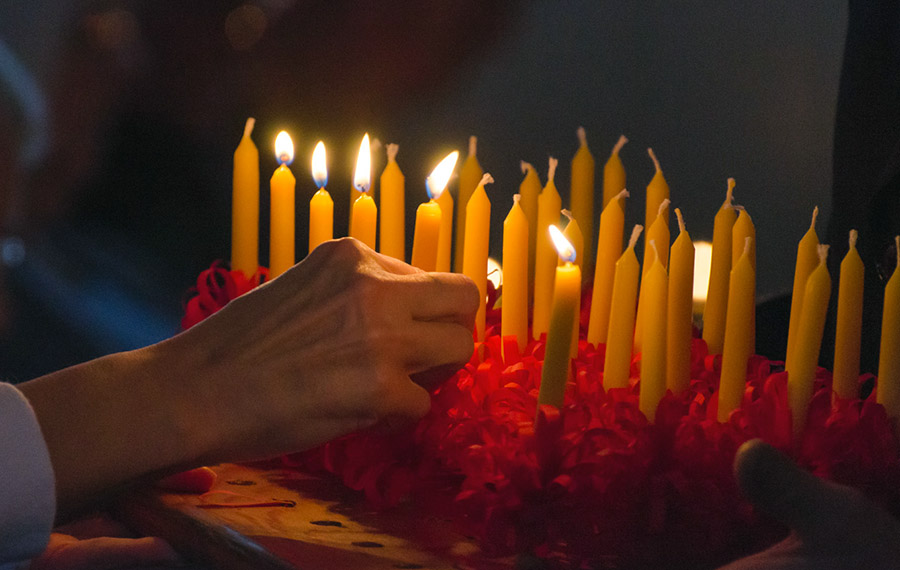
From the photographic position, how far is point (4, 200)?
5.22 feet

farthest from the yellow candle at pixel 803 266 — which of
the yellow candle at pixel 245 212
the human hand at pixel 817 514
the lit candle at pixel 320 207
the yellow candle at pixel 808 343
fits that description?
the yellow candle at pixel 245 212

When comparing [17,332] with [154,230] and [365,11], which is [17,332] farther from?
[365,11]

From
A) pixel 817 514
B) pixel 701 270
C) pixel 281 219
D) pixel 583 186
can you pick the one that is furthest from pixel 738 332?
pixel 701 270

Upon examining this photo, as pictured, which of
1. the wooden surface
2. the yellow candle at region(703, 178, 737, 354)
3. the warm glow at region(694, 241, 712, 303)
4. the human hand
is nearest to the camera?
the human hand

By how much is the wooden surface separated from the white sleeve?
101 millimetres

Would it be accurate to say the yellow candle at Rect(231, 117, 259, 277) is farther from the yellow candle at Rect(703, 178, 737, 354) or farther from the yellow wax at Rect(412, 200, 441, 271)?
the yellow candle at Rect(703, 178, 737, 354)

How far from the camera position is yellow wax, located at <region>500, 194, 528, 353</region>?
0.64 meters

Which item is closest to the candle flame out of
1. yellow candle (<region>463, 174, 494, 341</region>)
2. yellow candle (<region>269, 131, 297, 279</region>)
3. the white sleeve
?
yellow candle (<region>269, 131, 297, 279</region>)

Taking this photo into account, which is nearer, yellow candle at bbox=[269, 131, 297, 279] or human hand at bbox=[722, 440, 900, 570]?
human hand at bbox=[722, 440, 900, 570]

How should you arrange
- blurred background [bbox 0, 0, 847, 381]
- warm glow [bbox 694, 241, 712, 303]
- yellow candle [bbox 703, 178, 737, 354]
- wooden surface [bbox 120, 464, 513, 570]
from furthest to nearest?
warm glow [bbox 694, 241, 712, 303]
blurred background [bbox 0, 0, 847, 381]
yellow candle [bbox 703, 178, 737, 354]
wooden surface [bbox 120, 464, 513, 570]

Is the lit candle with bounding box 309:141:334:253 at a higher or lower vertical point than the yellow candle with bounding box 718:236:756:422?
higher

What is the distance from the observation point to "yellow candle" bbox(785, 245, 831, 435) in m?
0.48

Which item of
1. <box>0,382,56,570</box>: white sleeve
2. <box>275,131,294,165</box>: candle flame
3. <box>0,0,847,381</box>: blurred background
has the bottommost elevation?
<box>0,382,56,570</box>: white sleeve

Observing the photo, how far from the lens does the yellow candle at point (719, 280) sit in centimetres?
61
